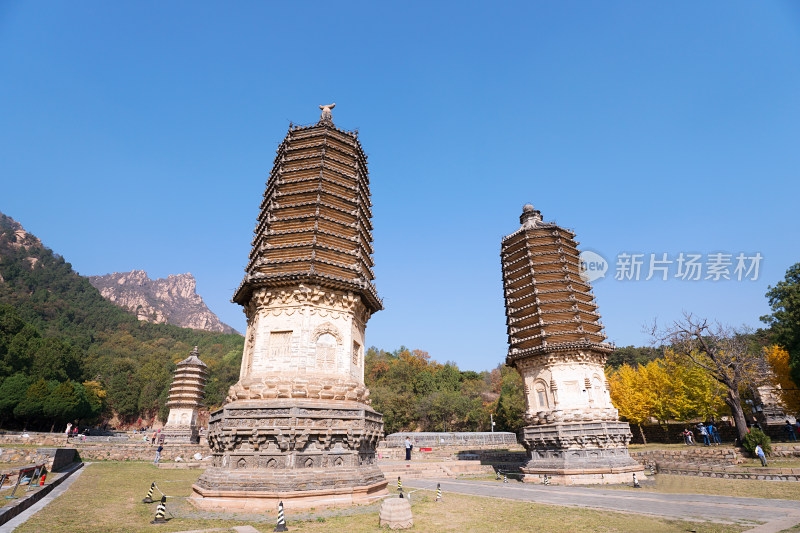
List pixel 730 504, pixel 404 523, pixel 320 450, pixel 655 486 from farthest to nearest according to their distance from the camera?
1. pixel 655 486
2. pixel 320 450
3. pixel 730 504
4. pixel 404 523

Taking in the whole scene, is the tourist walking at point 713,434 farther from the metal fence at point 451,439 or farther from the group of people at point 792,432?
the metal fence at point 451,439

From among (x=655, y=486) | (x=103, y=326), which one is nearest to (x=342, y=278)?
(x=655, y=486)

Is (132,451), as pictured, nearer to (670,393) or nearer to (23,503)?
(23,503)

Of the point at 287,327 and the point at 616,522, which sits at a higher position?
the point at 287,327

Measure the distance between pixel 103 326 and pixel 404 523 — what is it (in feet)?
583

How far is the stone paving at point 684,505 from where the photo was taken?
1125 cm

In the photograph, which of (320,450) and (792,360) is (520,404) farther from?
(320,450)

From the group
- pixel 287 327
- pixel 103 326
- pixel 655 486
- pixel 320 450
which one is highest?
pixel 103 326

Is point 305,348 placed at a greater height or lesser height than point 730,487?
greater

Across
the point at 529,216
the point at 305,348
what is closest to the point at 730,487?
the point at 305,348

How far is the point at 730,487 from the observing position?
1797 centimetres

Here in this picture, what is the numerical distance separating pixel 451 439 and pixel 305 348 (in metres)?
34.3

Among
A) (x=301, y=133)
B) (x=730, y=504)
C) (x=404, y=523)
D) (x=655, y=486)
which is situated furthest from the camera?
(x=301, y=133)

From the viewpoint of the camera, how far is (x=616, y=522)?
38.1 feet
